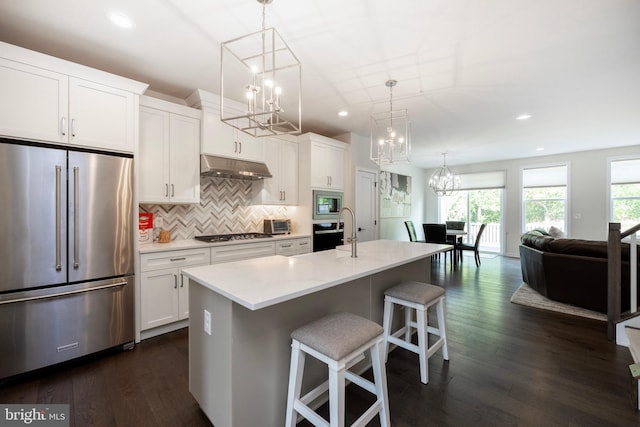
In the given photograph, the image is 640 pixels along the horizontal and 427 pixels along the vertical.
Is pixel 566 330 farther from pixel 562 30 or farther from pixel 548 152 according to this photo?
pixel 548 152

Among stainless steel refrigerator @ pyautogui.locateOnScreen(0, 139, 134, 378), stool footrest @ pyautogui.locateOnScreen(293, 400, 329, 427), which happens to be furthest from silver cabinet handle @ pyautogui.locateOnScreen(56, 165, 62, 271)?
stool footrest @ pyautogui.locateOnScreen(293, 400, 329, 427)

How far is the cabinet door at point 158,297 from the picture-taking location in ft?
8.56

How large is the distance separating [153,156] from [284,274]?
225 centimetres

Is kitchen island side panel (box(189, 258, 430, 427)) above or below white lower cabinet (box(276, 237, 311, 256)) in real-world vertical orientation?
below

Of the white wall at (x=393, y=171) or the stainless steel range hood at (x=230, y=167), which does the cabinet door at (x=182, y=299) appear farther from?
the white wall at (x=393, y=171)

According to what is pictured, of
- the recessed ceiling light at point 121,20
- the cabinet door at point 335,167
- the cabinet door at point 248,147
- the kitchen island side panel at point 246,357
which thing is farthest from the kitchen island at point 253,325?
the cabinet door at point 335,167

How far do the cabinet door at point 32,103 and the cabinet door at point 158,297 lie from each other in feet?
4.65

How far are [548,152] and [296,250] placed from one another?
269 inches

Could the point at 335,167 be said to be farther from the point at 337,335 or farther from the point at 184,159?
the point at 337,335

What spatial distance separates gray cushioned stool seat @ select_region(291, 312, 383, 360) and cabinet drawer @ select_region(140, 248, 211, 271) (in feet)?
6.28

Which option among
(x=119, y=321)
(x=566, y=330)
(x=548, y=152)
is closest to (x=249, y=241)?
(x=119, y=321)

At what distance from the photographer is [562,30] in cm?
208

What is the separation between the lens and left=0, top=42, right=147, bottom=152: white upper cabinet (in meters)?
1.98

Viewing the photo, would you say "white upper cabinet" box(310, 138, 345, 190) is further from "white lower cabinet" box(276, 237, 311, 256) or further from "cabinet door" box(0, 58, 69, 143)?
"cabinet door" box(0, 58, 69, 143)
